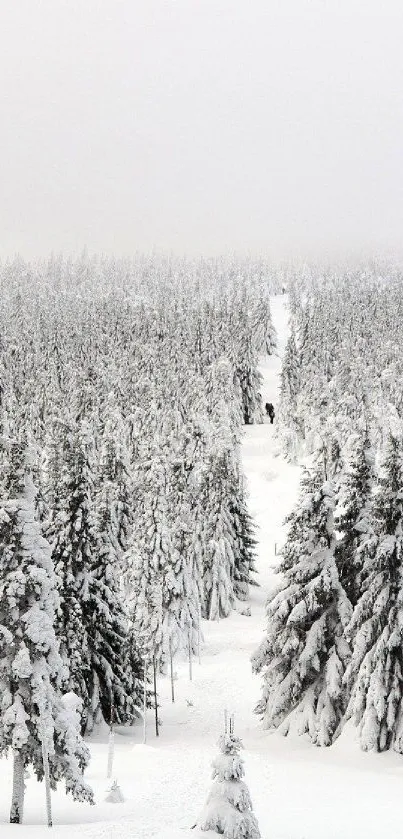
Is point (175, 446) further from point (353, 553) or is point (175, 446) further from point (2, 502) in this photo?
point (2, 502)

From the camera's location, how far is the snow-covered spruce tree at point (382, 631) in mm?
22844

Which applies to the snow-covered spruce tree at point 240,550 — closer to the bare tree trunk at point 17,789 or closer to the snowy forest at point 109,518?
the snowy forest at point 109,518

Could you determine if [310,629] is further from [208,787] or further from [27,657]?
[27,657]

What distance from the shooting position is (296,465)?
96.6 m

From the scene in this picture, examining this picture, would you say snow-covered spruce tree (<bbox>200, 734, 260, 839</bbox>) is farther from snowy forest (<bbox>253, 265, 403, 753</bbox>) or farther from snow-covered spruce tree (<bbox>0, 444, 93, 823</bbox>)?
snowy forest (<bbox>253, 265, 403, 753</bbox>)

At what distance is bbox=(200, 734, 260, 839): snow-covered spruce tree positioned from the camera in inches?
559

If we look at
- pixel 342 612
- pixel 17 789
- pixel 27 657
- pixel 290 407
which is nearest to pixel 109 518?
pixel 342 612

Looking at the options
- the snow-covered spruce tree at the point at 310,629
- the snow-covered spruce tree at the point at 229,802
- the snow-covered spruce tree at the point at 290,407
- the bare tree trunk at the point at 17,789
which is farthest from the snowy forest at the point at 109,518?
the snow-covered spruce tree at the point at 310,629

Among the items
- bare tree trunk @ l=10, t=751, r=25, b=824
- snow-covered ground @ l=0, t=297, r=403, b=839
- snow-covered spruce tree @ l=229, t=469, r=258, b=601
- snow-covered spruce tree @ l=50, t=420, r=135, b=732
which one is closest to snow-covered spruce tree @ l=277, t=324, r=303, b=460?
snow-covered spruce tree @ l=229, t=469, r=258, b=601

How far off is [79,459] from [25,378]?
88477mm

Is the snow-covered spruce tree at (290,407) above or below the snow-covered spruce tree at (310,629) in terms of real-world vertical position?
above

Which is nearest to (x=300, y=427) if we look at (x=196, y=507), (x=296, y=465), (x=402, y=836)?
(x=296, y=465)

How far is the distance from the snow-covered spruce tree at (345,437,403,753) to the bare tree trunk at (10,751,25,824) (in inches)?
441

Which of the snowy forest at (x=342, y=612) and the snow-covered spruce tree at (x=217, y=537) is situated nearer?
the snowy forest at (x=342, y=612)
